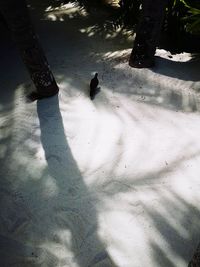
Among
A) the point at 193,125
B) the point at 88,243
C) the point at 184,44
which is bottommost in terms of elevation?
the point at 88,243

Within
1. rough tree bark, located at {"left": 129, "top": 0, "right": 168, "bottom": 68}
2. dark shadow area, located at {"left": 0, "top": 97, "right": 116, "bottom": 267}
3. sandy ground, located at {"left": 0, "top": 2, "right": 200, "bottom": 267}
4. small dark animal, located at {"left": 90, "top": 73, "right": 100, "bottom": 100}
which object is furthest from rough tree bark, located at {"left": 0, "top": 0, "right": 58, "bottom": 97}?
rough tree bark, located at {"left": 129, "top": 0, "right": 168, "bottom": 68}

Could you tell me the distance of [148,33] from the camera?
4.94m

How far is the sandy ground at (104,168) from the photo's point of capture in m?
3.00

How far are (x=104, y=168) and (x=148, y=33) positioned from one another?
8.75 feet

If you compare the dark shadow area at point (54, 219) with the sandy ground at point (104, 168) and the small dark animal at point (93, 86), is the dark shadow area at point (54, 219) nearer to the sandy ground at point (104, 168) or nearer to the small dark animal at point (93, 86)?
the sandy ground at point (104, 168)

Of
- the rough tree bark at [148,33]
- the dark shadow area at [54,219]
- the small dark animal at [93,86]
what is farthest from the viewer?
the small dark animal at [93,86]

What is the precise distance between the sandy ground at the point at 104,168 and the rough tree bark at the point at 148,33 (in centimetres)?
24

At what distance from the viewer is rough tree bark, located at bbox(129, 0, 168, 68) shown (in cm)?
463

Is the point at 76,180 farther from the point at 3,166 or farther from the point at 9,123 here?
the point at 9,123

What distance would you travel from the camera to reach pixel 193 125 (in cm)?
410

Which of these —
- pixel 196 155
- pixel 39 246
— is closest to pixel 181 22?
pixel 196 155

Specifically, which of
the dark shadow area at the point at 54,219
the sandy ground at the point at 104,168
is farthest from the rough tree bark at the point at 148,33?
the dark shadow area at the point at 54,219

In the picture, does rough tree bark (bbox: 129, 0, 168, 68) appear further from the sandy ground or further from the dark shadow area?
the dark shadow area

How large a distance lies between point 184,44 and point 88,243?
4846 mm
